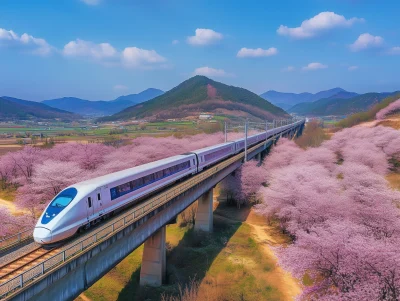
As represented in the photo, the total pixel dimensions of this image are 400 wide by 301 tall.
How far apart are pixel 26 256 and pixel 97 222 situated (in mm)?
3852

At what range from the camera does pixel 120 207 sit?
16.6 m

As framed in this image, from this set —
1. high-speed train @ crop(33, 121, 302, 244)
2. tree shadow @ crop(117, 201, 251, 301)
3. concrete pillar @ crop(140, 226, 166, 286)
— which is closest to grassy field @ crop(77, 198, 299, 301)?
tree shadow @ crop(117, 201, 251, 301)

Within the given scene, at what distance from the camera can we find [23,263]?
10922 mm

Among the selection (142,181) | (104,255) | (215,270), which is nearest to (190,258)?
(215,270)

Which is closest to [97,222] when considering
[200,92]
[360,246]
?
[360,246]

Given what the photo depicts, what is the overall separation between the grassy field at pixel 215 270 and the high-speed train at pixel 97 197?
6173mm

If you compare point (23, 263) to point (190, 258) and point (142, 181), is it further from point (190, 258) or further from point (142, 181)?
point (190, 258)

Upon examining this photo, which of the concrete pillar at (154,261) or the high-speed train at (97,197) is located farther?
the concrete pillar at (154,261)

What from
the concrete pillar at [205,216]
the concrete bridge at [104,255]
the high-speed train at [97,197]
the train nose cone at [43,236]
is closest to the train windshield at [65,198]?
the high-speed train at [97,197]

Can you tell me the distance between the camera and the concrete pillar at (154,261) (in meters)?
18.9

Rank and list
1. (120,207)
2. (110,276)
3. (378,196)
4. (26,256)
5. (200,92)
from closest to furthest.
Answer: (26,256), (120,207), (110,276), (378,196), (200,92)

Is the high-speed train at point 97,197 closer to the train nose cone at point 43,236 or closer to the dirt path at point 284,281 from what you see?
the train nose cone at point 43,236

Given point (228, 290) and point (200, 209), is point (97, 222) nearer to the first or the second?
point (228, 290)

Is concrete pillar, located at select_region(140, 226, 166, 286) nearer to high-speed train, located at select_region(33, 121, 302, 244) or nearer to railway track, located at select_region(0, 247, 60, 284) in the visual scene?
high-speed train, located at select_region(33, 121, 302, 244)
